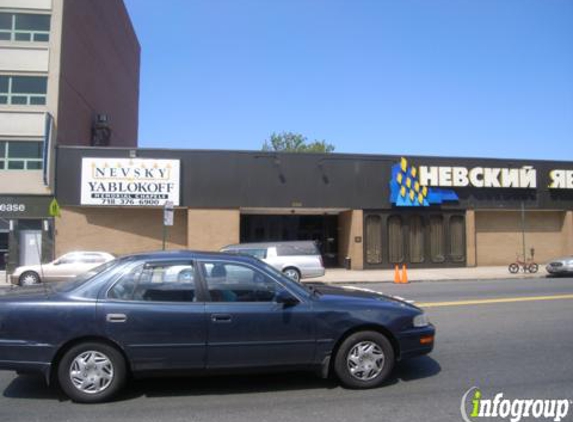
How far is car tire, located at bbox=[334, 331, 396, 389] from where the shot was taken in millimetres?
5195

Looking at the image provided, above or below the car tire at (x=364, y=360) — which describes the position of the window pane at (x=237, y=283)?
above

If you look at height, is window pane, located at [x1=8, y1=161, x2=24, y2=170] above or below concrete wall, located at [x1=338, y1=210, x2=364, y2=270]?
above

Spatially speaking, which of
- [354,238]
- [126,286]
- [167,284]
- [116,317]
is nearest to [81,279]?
[126,286]

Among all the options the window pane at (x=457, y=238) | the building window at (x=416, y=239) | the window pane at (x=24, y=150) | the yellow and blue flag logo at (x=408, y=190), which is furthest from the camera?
the window pane at (x=457, y=238)

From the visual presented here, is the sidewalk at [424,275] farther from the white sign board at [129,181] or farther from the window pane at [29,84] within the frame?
the window pane at [29,84]

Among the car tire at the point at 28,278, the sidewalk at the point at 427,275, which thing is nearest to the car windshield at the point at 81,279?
the car tire at the point at 28,278

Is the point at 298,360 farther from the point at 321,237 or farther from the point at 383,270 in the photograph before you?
the point at 321,237

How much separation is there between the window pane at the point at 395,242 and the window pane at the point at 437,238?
1.78m

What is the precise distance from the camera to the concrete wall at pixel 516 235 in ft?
87.4

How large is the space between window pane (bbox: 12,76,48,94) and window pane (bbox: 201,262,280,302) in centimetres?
2339

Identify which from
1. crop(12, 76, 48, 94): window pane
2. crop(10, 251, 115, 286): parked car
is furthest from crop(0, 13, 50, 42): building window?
crop(10, 251, 115, 286): parked car

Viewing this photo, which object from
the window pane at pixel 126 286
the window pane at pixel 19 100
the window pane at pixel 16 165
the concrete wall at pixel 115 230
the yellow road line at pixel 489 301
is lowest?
the yellow road line at pixel 489 301

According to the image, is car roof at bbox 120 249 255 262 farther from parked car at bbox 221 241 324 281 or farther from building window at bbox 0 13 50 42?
building window at bbox 0 13 50 42

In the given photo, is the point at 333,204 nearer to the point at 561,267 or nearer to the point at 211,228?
the point at 211,228
